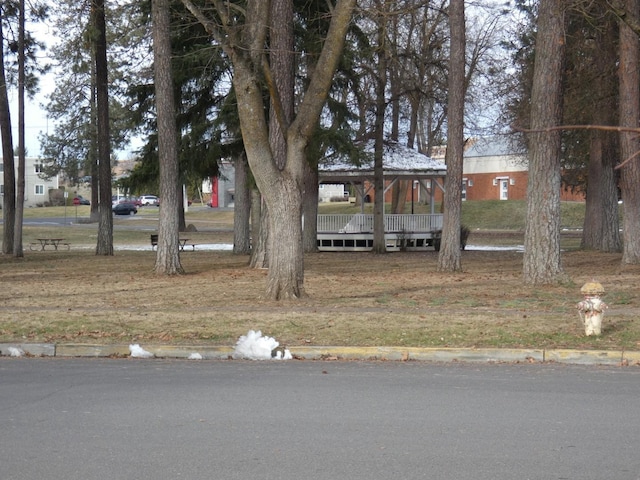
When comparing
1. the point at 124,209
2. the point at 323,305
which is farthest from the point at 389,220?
the point at 124,209

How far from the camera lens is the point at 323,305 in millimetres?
15938

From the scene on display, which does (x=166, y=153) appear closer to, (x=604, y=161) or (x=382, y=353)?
(x=382, y=353)

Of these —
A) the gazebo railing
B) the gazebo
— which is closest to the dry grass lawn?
the gazebo

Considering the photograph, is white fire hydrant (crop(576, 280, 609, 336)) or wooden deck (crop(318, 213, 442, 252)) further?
wooden deck (crop(318, 213, 442, 252))

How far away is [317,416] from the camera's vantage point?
8234 mm

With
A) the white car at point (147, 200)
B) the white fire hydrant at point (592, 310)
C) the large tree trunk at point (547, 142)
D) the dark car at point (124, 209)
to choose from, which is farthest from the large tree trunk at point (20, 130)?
the white car at point (147, 200)

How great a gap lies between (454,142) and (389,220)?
13.8 m

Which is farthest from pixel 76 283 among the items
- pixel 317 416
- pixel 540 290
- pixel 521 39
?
pixel 521 39

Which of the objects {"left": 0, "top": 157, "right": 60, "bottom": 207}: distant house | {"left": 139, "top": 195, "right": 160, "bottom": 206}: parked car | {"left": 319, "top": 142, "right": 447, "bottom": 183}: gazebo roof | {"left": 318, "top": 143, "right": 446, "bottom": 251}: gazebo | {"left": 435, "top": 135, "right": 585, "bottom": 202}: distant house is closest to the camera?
{"left": 319, "top": 142, "right": 447, "bottom": 183}: gazebo roof

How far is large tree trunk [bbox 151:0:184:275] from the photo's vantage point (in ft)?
72.7

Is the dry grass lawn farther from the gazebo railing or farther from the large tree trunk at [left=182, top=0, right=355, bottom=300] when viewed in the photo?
the gazebo railing

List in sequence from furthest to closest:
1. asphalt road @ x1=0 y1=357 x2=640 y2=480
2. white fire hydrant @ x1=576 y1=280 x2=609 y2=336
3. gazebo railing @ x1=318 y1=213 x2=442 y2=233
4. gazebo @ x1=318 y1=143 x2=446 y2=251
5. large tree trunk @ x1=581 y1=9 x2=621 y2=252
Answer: gazebo railing @ x1=318 y1=213 x2=442 y2=233, gazebo @ x1=318 y1=143 x2=446 y2=251, large tree trunk @ x1=581 y1=9 x2=621 y2=252, white fire hydrant @ x1=576 y1=280 x2=609 y2=336, asphalt road @ x1=0 y1=357 x2=640 y2=480

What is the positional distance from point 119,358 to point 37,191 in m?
102

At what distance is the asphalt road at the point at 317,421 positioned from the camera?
21.4ft
